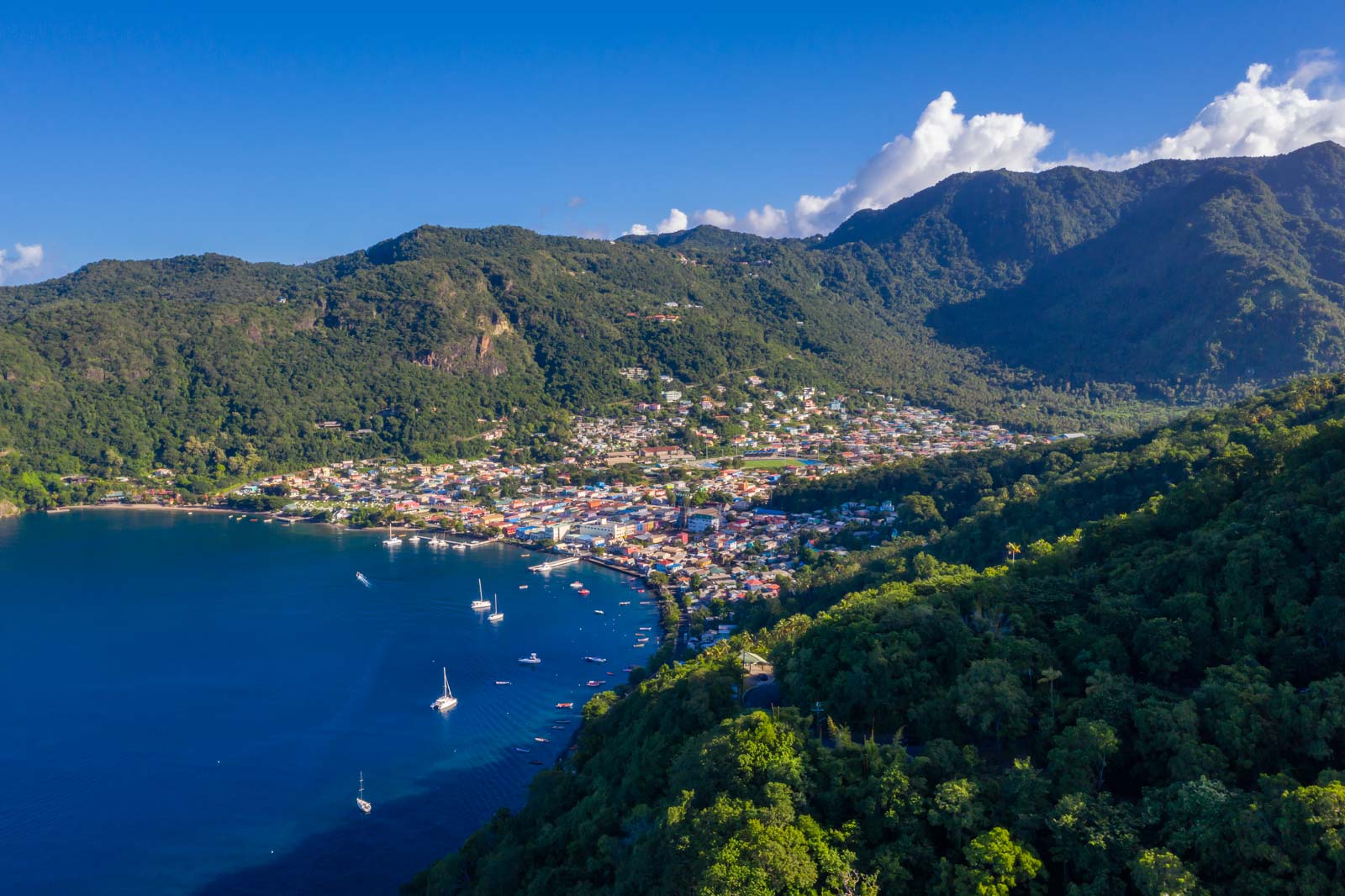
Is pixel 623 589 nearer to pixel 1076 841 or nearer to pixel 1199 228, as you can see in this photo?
pixel 1076 841

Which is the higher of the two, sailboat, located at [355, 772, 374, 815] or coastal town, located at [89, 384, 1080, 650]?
coastal town, located at [89, 384, 1080, 650]

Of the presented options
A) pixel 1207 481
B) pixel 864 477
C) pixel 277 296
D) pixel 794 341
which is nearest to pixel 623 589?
pixel 864 477

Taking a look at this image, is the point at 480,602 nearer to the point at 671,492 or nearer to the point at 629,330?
the point at 671,492

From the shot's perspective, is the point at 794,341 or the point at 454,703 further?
the point at 794,341

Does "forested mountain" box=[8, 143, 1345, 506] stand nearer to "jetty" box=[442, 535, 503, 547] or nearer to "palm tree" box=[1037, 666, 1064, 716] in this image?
"jetty" box=[442, 535, 503, 547]

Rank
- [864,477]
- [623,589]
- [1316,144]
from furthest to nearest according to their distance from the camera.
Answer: [1316,144] → [864,477] → [623,589]

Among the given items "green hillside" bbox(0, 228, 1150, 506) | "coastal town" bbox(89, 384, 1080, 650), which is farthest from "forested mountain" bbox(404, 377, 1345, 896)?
"green hillside" bbox(0, 228, 1150, 506)

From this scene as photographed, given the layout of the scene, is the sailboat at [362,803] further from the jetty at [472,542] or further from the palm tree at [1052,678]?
the jetty at [472,542]

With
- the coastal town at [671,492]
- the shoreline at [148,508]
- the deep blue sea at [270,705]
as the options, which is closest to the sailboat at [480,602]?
the deep blue sea at [270,705]
